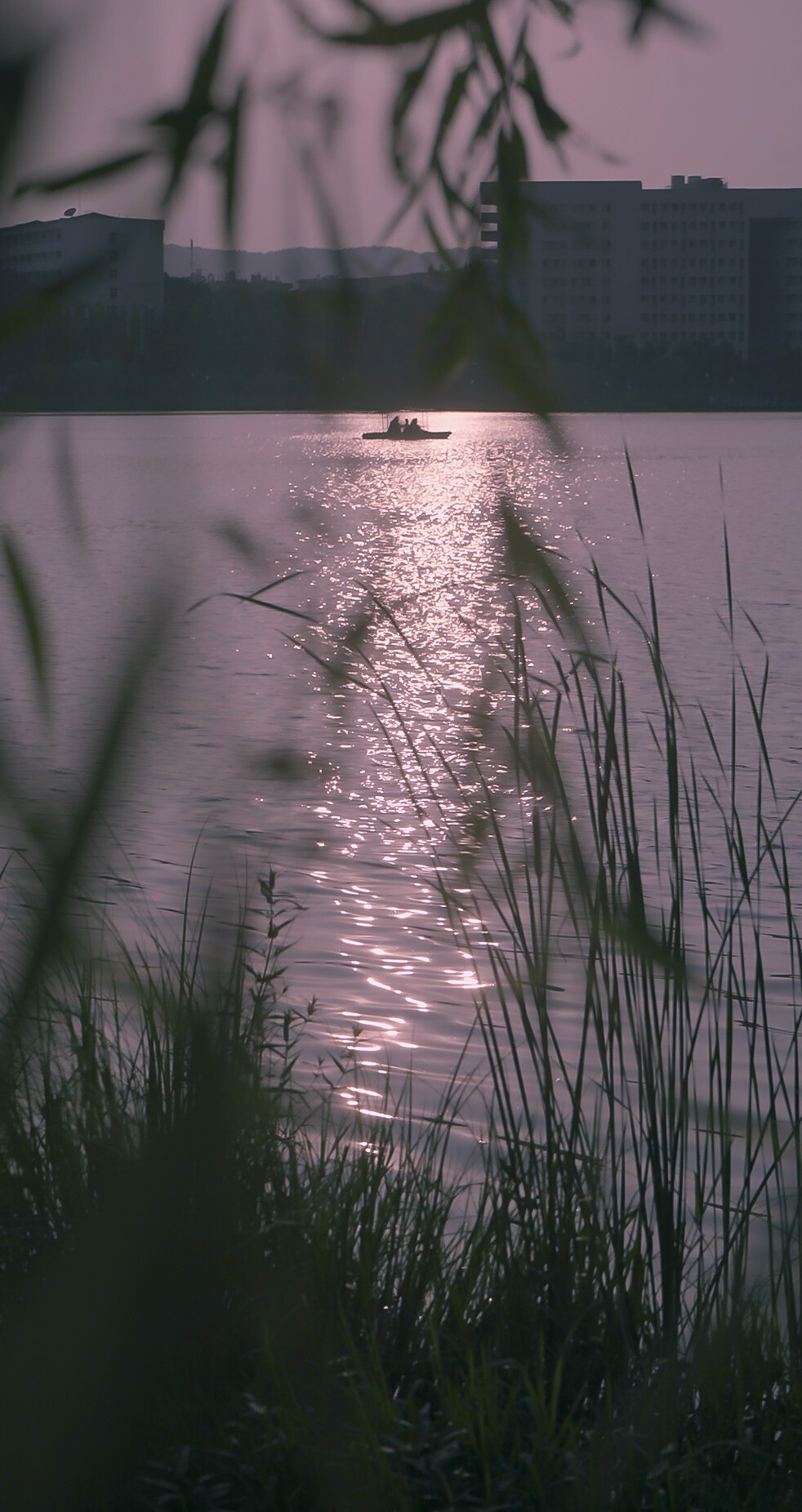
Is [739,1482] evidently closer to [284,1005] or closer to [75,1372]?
[75,1372]

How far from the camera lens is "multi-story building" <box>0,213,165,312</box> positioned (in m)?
1.30

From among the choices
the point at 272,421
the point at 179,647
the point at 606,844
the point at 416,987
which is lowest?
the point at 416,987

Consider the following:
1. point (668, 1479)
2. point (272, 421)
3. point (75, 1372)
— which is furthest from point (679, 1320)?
point (272, 421)

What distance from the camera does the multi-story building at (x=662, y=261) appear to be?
1716mm

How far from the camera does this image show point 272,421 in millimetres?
2061

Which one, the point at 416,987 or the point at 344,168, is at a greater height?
the point at 344,168

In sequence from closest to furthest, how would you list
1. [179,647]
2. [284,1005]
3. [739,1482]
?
[179,647] < [739,1482] < [284,1005]

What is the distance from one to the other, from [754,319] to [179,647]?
1.67m

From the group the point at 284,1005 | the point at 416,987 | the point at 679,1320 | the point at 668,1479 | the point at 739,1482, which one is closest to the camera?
the point at 668,1479

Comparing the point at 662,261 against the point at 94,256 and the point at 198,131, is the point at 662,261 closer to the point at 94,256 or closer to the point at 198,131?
the point at 198,131

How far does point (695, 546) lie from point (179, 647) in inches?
1053

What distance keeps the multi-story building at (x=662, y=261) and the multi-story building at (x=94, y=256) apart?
43 cm

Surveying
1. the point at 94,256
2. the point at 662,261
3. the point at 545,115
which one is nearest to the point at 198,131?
the point at 94,256

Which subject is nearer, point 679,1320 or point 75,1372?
point 75,1372
